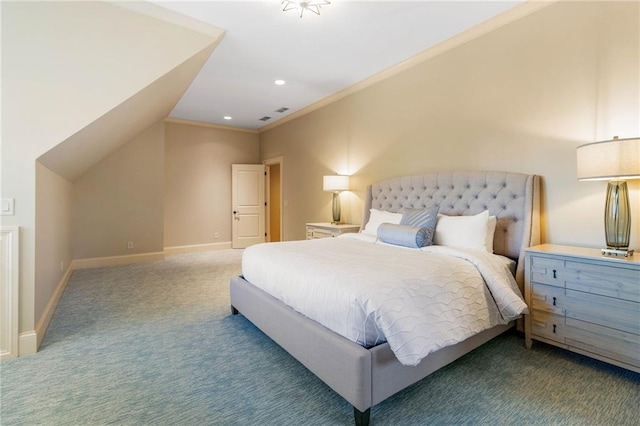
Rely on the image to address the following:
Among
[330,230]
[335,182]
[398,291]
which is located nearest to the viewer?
[398,291]

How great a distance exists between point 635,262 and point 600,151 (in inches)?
28.8

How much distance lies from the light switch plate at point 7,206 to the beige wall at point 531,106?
374cm

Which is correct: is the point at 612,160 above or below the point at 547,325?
above

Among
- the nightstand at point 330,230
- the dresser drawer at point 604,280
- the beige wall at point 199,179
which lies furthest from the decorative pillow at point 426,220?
the beige wall at point 199,179

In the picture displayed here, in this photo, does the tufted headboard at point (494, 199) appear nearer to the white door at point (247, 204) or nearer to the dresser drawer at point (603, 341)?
the dresser drawer at point (603, 341)

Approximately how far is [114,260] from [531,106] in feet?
21.0

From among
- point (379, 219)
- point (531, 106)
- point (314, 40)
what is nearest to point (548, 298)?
point (531, 106)

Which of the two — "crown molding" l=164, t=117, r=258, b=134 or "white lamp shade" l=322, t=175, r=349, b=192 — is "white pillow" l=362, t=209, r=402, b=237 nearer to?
"white lamp shade" l=322, t=175, r=349, b=192

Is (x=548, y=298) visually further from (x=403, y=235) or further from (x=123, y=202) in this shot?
(x=123, y=202)

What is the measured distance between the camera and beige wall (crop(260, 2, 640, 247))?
2.31m

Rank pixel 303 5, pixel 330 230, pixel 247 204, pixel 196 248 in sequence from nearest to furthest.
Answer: pixel 303 5 → pixel 330 230 → pixel 196 248 → pixel 247 204

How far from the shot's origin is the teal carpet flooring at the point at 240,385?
5.36 ft

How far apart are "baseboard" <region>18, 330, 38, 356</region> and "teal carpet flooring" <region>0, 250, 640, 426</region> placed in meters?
0.07

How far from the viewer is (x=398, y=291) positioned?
5.46 feet
